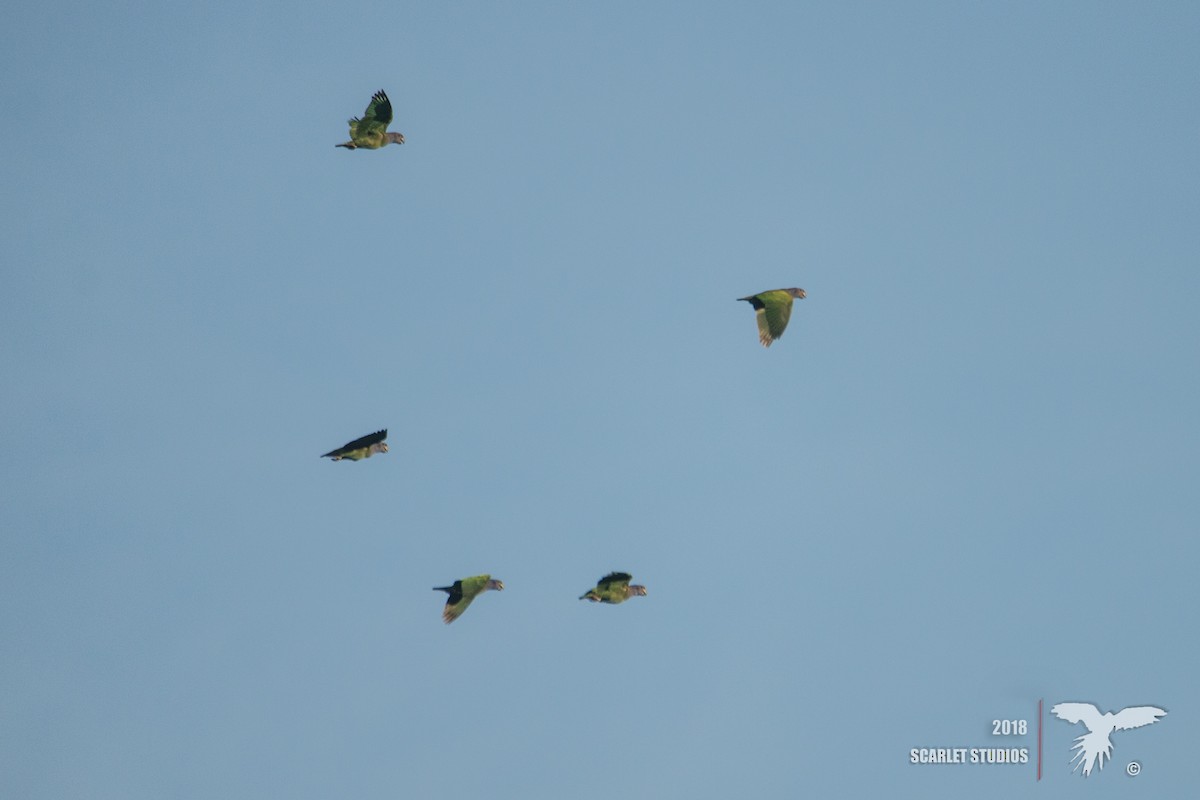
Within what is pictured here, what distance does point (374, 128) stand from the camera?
262 feet

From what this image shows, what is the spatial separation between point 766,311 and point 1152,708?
124 ft

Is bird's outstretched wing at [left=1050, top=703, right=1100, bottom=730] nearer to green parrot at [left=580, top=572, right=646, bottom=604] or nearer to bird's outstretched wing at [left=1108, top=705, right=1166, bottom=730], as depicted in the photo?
bird's outstretched wing at [left=1108, top=705, right=1166, bottom=730]

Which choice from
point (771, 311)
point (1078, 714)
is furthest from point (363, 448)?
point (1078, 714)

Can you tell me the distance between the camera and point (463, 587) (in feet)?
262

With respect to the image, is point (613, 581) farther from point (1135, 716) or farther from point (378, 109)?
point (1135, 716)

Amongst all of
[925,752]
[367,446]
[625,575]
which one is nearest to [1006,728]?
[925,752]

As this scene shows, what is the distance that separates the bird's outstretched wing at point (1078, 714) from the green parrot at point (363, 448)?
143ft

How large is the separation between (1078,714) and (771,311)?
36.0 meters

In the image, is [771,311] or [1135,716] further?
[1135,716]

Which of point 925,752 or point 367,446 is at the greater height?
point 367,446

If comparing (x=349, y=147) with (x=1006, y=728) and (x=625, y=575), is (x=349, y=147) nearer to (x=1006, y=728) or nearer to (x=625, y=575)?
(x=625, y=575)

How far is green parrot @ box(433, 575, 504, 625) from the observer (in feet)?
259

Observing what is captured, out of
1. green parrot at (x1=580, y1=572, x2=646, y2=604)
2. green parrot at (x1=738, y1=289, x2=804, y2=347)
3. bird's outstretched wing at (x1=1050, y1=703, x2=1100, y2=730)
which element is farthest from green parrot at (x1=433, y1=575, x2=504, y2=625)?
bird's outstretched wing at (x1=1050, y1=703, x2=1100, y2=730)

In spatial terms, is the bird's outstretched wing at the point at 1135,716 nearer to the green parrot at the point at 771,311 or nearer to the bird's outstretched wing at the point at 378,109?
the green parrot at the point at 771,311
